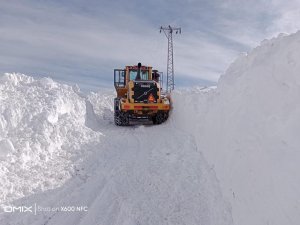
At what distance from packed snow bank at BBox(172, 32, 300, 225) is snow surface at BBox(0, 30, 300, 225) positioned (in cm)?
2

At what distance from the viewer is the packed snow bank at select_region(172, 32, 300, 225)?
16.3 feet

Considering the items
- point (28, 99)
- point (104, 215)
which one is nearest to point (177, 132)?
point (28, 99)

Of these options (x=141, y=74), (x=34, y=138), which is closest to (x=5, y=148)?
(x=34, y=138)

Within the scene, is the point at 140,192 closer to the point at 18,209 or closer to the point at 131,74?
the point at 18,209

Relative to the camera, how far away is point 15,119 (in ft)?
31.7

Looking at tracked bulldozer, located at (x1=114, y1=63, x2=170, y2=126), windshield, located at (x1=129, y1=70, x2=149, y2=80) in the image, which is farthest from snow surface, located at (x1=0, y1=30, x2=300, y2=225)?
windshield, located at (x1=129, y1=70, x2=149, y2=80)

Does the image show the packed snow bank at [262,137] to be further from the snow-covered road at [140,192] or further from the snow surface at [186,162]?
the snow-covered road at [140,192]

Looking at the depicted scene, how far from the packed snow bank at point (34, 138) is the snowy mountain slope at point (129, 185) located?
2.8 inches

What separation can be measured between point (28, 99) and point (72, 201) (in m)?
5.85

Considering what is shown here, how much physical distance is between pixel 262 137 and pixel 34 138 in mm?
6154

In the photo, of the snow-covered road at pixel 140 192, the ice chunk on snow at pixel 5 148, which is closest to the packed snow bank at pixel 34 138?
the ice chunk on snow at pixel 5 148

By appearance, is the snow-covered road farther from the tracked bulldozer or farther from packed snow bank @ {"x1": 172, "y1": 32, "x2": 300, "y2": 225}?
the tracked bulldozer

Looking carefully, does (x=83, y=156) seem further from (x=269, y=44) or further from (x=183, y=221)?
(x=269, y=44)

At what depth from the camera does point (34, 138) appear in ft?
30.6
